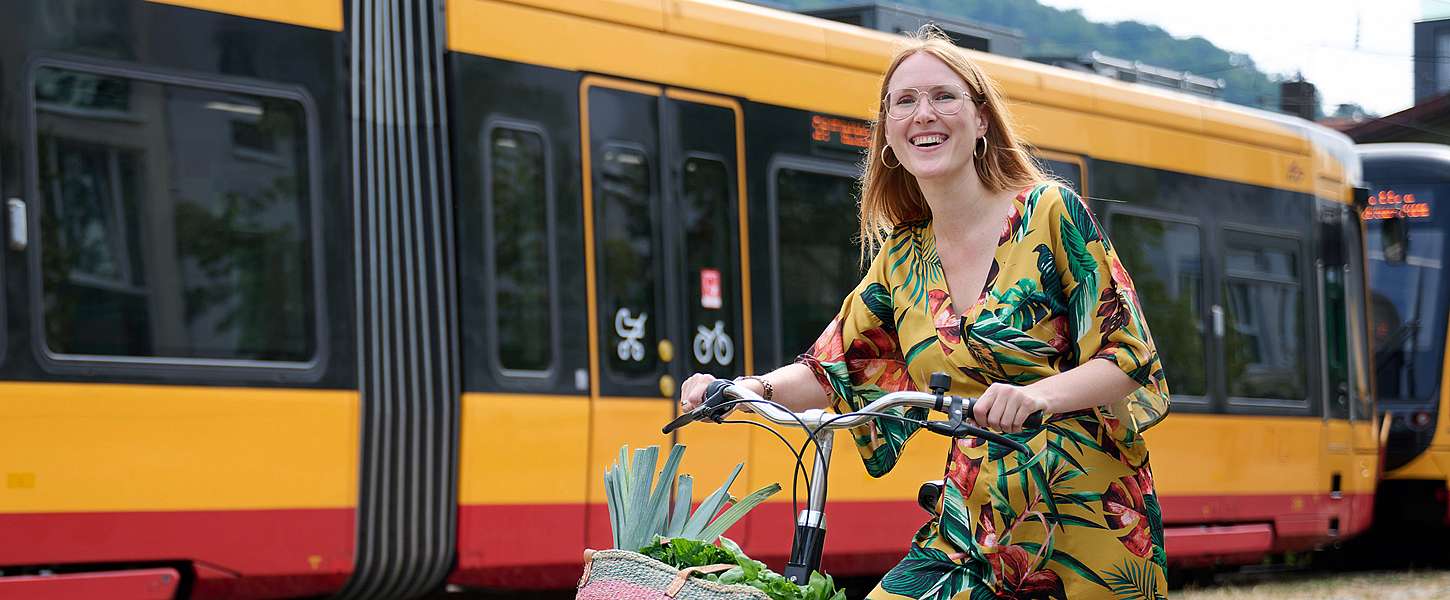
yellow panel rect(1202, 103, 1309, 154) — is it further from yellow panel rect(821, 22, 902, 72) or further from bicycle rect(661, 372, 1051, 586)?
bicycle rect(661, 372, 1051, 586)

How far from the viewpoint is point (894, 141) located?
3.24 m

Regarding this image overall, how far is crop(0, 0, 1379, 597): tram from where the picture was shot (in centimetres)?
684

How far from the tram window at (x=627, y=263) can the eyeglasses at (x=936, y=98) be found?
5.29 meters

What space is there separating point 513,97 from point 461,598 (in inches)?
118

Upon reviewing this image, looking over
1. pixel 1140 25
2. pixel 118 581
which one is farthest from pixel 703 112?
pixel 1140 25

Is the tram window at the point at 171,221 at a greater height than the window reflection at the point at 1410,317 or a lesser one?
greater

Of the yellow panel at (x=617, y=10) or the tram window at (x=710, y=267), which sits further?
the tram window at (x=710, y=267)

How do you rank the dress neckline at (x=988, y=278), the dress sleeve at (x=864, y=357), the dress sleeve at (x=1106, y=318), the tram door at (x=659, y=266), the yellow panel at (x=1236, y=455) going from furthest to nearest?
the yellow panel at (x=1236, y=455) < the tram door at (x=659, y=266) < the dress sleeve at (x=864, y=357) < the dress neckline at (x=988, y=278) < the dress sleeve at (x=1106, y=318)

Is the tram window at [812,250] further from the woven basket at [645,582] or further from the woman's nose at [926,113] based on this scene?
the woven basket at [645,582]

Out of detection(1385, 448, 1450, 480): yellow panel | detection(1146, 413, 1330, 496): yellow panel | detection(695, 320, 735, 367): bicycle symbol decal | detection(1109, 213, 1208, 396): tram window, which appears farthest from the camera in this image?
detection(1385, 448, 1450, 480): yellow panel

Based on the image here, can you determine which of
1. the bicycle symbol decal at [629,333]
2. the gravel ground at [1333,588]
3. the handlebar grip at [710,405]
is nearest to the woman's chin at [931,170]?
the handlebar grip at [710,405]

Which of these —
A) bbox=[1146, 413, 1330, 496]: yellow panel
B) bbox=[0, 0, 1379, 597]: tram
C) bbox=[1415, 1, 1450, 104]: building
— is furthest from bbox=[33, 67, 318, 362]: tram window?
bbox=[1415, 1, 1450, 104]: building

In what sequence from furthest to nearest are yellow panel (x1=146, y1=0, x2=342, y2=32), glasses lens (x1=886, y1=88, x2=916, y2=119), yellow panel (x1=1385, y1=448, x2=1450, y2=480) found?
yellow panel (x1=1385, y1=448, x2=1450, y2=480) → yellow panel (x1=146, y1=0, x2=342, y2=32) → glasses lens (x1=886, y1=88, x2=916, y2=119)

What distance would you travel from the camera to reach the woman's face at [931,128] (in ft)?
10.5
